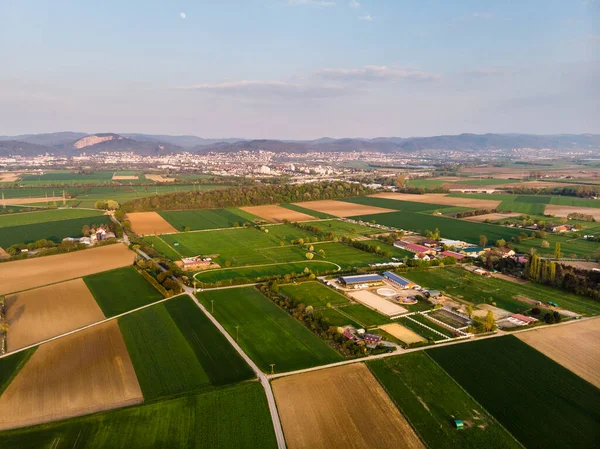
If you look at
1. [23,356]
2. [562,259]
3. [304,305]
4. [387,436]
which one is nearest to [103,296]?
[23,356]

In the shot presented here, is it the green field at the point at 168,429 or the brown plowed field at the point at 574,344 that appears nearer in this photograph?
the green field at the point at 168,429

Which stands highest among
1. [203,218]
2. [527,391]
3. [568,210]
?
[568,210]

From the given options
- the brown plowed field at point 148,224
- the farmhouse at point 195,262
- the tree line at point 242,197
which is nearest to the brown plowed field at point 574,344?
the farmhouse at point 195,262

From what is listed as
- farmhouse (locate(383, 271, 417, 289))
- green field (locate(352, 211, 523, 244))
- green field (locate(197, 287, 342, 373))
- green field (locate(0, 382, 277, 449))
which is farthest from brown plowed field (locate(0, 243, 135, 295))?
green field (locate(352, 211, 523, 244))

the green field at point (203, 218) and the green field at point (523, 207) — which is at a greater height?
the green field at point (523, 207)

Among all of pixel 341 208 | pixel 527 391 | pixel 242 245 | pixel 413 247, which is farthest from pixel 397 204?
pixel 527 391

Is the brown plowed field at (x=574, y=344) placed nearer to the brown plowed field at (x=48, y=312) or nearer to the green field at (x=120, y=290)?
the green field at (x=120, y=290)

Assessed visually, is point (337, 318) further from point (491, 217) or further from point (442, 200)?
point (442, 200)
